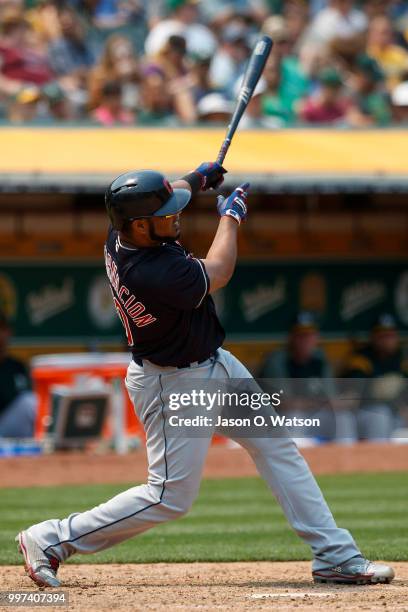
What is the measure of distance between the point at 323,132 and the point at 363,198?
1.37m

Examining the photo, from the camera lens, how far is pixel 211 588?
5.08 m

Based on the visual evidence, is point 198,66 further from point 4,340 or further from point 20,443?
point 20,443

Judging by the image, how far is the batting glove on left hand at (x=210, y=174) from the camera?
17.7 feet

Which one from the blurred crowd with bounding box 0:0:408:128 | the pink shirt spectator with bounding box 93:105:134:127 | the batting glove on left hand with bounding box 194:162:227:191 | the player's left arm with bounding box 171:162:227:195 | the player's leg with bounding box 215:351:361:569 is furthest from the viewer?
the blurred crowd with bounding box 0:0:408:128

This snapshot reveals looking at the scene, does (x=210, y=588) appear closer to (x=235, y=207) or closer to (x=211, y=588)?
(x=211, y=588)

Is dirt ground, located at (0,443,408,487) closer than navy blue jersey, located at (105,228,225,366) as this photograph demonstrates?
No

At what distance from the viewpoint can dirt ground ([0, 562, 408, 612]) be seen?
456 cm

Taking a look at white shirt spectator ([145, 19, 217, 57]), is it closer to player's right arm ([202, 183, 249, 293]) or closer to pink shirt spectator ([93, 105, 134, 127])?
pink shirt spectator ([93, 105, 134, 127])

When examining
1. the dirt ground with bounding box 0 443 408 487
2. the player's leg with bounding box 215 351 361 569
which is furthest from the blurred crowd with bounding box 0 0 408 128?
the player's leg with bounding box 215 351 361 569

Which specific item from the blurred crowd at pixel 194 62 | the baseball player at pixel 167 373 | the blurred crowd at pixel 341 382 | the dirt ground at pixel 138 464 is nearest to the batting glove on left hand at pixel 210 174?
the baseball player at pixel 167 373

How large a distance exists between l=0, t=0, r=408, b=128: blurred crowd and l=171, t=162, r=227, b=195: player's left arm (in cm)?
600

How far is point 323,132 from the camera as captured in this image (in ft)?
38.8

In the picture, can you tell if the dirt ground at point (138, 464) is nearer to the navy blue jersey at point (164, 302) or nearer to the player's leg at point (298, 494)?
the player's leg at point (298, 494)

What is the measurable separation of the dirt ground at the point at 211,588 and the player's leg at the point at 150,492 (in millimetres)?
219
